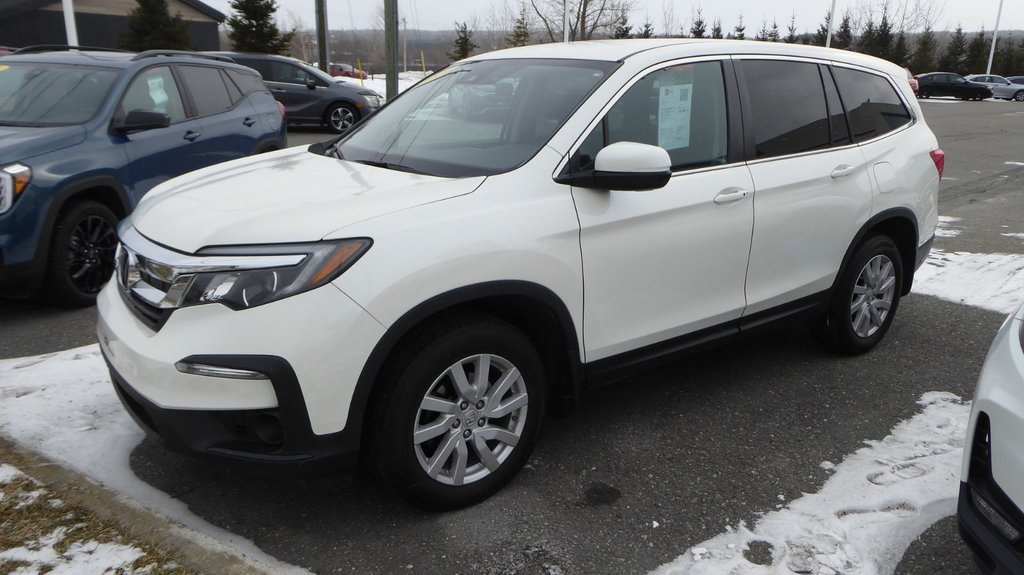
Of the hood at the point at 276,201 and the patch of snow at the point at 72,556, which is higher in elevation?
the hood at the point at 276,201

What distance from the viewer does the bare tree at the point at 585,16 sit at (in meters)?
39.5

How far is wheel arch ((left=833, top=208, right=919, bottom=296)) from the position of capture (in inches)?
167

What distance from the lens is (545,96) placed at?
134 inches

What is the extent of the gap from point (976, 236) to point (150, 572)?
7987 millimetres

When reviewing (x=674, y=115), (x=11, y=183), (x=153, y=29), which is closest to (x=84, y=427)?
(x=11, y=183)

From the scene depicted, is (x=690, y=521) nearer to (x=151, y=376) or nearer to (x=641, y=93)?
(x=641, y=93)

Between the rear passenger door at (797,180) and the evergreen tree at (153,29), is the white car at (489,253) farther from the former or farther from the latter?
the evergreen tree at (153,29)

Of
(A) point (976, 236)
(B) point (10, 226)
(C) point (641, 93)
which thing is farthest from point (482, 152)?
(A) point (976, 236)

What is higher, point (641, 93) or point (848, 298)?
point (641, 93)

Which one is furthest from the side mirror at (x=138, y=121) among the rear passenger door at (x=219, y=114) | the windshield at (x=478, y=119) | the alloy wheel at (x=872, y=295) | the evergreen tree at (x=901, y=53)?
the evergreen tree at (x=901, y=53)

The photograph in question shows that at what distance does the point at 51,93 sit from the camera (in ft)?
18.6

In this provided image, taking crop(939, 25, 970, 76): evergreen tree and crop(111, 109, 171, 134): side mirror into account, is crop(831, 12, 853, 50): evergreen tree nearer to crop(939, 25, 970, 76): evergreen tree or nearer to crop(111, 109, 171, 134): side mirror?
crop(939, 25, 970, 76): evergreen tree

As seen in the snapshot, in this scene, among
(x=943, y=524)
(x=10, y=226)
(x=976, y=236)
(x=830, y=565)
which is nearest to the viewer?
(x=830, y=565)

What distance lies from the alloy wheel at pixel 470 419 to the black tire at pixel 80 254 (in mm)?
3428
